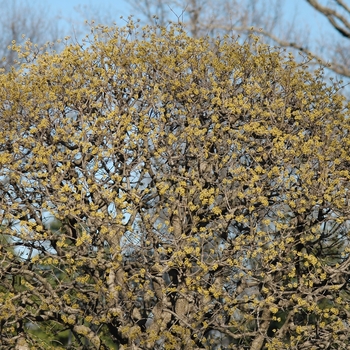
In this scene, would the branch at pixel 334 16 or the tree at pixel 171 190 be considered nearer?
the branch at pixel 334 16

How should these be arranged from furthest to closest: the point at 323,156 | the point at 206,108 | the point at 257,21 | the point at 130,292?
1. the point at 257,21
2. the point at 206,108
3. the point at 323,156
4. the point at 130,292

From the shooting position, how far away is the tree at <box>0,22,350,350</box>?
28.8 feet

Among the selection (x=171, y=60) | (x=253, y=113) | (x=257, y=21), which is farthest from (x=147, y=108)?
(x=257, y=21)

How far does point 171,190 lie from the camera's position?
9.21m

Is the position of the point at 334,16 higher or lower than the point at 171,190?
lower

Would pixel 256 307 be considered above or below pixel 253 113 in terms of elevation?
below

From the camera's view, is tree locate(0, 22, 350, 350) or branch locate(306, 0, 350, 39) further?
tree locate(0, 22, 350, 350)

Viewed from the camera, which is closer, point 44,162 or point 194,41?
point 44,162

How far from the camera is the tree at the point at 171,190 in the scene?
346 inches

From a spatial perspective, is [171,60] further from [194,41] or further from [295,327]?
[295,327]

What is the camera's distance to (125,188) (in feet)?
29.7

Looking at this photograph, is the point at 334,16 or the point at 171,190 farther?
the point at 171,190

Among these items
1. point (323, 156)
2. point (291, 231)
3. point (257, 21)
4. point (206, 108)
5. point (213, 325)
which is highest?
point (257, 21)

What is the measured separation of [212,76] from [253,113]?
971 mm
